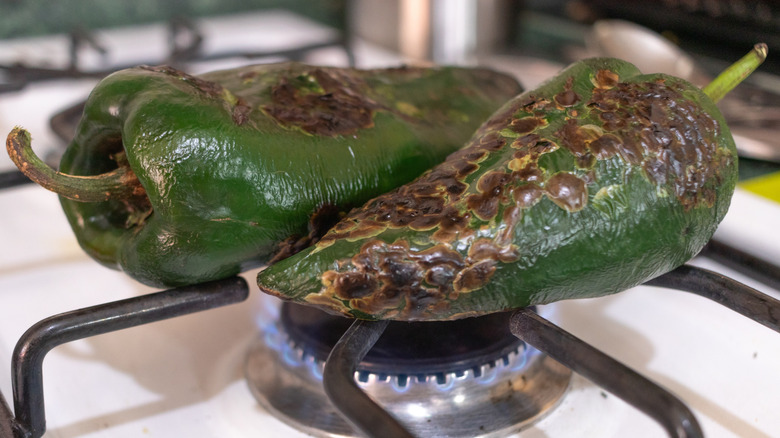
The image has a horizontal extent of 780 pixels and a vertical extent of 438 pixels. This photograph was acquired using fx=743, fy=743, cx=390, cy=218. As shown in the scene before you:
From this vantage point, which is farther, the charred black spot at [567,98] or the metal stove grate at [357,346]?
the charred black spot at [567,98]

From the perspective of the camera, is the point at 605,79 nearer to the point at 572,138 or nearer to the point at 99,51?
the point at 572,138

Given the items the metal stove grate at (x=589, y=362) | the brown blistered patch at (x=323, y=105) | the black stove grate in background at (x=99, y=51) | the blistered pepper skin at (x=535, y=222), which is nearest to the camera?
the metal stove grate at (x=589, y=362)

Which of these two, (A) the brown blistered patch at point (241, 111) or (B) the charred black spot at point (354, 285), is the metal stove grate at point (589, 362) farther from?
(A) the brown blistered patch at point (241, 111)

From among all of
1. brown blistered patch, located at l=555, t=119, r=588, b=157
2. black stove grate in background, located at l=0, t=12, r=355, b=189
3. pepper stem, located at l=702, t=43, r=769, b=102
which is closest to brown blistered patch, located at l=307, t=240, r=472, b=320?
brown blistered patch, located at l=555, t=119, r=588, b=157

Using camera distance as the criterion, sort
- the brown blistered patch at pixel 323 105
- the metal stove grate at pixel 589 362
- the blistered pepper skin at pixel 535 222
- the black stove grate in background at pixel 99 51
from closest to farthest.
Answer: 1. the metal stove grate at pixel 589 362
2. the blistered pepper skin at pixel 535 222
3. the brown blistered patch at pixel 323 105
4. the black stove grate in background at pixel 99 51

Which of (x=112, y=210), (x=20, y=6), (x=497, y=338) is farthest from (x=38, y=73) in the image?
(x=497, y=338)

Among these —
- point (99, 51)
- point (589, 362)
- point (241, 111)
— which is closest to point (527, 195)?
point (589, 362)

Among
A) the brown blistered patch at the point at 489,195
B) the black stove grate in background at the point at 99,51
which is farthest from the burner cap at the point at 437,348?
the black stove grate in background at the point at 99,51

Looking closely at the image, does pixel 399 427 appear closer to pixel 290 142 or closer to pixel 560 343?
pixel 560 343
